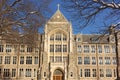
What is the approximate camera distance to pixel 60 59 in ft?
173

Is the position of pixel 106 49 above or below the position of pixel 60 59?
above

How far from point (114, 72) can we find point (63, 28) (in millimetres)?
14585

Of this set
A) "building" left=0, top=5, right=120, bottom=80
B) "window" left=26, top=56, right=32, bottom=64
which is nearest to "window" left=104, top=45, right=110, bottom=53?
"building" left=0, top=5, right=120, bottom=80

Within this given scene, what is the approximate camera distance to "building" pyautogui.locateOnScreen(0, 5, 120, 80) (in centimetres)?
5219

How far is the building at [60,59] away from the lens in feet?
171

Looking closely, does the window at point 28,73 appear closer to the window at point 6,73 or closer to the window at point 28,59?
the window at point 28,59

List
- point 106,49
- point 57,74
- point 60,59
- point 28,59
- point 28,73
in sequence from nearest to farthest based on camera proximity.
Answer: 1. point 57,74
2. point 60,59
3. point 28,73
4. point 28,59
5. point 106,49

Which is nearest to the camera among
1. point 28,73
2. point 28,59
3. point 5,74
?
point 5,74

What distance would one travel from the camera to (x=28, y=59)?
54.4m

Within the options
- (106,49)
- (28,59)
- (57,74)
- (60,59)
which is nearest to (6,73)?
(28,59)

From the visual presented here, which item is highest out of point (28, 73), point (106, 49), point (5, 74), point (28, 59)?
point (106, 49)

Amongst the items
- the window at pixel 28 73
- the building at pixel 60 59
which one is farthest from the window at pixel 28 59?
the window at pixel 28 73

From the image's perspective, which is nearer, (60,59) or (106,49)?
(60,59)

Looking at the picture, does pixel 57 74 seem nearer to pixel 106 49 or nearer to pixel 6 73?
pixel 6 73
